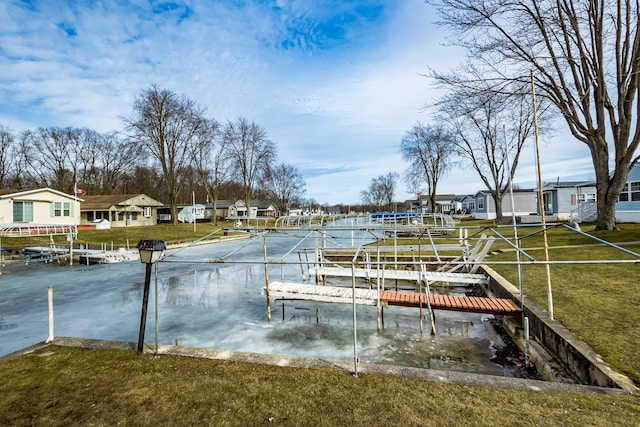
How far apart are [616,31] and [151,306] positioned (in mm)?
21864

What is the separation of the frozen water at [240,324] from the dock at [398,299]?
1.97 ft

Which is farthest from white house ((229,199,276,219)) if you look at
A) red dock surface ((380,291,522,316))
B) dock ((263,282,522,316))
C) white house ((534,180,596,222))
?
red dock surface ((380,291,522,316))

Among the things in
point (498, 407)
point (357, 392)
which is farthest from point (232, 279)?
point (498, 407)

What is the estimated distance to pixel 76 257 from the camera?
681 inches

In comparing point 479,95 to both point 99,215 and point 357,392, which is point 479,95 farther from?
point 99,215

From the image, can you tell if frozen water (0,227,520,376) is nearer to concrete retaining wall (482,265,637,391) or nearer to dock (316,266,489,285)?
concrete retaining wall (482,265,637,391)

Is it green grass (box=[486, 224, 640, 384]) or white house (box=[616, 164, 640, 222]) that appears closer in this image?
green grass (box=[486, 224, 640, 384])

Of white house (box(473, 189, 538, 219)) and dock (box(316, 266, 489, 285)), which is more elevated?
white house (box(473, 189, 538, 219))

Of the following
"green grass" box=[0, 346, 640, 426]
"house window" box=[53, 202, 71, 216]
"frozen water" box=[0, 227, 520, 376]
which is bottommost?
"frozen water" box=[0, 227, 520, 376]

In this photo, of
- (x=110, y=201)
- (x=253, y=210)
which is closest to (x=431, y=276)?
(x=110, y=201)

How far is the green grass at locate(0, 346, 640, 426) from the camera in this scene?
3107 mm

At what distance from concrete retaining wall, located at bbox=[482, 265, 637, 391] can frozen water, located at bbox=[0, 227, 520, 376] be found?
786 millimetres

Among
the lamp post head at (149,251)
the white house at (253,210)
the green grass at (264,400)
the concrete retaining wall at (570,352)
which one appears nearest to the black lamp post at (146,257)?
the lamp post head at (149,251)

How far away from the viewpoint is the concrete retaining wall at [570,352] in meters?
3.78
